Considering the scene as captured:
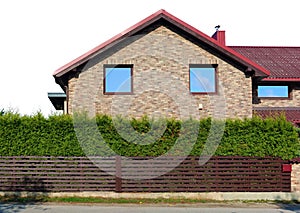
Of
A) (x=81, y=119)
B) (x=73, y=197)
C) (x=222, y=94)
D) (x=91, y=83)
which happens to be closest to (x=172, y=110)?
(x=222, y=94)

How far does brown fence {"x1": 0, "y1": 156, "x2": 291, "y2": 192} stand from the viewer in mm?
13359

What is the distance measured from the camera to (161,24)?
17609mm

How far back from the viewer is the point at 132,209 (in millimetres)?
11719

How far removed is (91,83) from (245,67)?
6511mm

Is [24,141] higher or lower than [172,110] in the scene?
lower

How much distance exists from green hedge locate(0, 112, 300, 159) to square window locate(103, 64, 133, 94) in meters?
3.29

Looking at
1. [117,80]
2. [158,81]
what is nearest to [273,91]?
[158,81]

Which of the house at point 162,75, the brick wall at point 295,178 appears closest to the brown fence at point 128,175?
the brick wall at point 295,178

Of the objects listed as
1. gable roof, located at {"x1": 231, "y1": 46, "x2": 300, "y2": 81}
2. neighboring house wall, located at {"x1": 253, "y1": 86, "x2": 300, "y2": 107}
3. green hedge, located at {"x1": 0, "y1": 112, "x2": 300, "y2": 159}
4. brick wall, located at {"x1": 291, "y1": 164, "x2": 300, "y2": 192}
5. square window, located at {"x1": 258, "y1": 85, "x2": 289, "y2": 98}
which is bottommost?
brick wall, located at {"x1": 291, "y1": 164, "x2": 300, "y2": 192}

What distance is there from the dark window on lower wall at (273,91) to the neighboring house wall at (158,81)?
10.1 ft

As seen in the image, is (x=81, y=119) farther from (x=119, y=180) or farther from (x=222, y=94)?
(x=222, y=94)

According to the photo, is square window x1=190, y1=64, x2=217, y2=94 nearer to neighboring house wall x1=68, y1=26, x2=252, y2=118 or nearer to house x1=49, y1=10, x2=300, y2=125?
house x1=49, y1=10, x2=300, y2=125

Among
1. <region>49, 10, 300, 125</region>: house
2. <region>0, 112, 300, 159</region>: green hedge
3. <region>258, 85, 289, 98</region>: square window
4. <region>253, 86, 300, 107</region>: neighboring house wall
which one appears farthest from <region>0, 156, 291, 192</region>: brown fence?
<region>258, 85, 289, 98</region>: square window

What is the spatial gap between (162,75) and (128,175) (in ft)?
17.3
